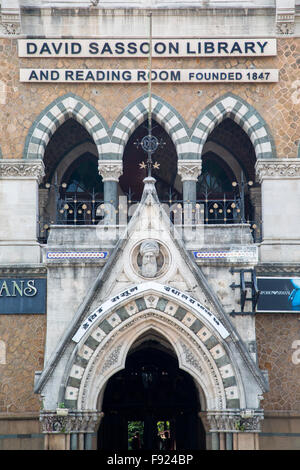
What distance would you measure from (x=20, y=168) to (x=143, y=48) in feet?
16.7

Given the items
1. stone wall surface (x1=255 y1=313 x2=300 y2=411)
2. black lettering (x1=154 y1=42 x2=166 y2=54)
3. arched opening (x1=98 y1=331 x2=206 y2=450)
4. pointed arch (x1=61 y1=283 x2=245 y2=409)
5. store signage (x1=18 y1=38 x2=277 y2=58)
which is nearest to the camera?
pointed arch (x1=61 y1=283 x2=245 y2=409)

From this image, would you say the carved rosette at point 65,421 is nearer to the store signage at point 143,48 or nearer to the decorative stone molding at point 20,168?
the decorative stone molding at point 20,168

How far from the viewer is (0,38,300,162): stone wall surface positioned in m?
26.4

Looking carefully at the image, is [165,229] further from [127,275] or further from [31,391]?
[31,391]

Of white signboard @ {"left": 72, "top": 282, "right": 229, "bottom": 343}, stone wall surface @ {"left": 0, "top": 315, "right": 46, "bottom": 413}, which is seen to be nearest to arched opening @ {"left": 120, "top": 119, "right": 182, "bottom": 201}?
stone wall surface @ {"left": 0, "top": 315, "right": 46, "bottom": 413}

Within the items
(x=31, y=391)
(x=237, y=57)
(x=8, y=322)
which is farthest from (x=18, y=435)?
(x=237, y=57)

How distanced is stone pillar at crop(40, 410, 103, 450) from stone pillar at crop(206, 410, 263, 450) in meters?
3.26

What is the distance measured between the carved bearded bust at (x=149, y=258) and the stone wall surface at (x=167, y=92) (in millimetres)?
5527

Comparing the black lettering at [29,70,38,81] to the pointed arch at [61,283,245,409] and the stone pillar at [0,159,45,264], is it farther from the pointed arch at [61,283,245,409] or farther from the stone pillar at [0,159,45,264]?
the pointed arch at [61,283,245,409]

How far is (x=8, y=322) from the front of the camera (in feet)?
81.9

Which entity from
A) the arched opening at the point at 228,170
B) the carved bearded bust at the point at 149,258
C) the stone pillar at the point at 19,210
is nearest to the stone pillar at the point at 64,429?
the carved bearded bust at the point at 149,258

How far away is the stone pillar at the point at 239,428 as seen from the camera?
21.7 m

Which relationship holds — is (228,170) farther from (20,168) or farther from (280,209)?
(20,168)

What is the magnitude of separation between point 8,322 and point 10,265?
1.58 m
